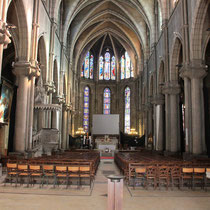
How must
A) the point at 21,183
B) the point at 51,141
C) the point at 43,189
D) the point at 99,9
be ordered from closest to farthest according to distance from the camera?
the point at 43,189 < the point at 21,183 < the point at 51,141 < the point at 99,9

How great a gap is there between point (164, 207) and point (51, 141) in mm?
12544

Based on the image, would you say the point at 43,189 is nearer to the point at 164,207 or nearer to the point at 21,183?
the point at 21,183

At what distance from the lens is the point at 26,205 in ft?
22.2

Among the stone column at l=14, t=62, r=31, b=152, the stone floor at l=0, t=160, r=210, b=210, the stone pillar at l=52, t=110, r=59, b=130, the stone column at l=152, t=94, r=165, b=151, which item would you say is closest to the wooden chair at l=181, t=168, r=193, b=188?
the stone floor at l=0, t=160, r=210, b=210

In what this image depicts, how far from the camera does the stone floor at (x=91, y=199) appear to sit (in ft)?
22.3

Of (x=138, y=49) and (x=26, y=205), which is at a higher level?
(x=138, y=49)

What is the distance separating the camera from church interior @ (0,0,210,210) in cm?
910

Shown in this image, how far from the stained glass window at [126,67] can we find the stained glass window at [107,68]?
187 centimetres

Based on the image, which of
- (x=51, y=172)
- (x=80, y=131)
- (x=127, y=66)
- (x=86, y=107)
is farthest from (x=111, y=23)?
(x=51, y=172)

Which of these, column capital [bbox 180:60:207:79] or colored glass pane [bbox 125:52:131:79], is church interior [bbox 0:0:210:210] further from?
colored glass pane [bbox 125:52:131:79]

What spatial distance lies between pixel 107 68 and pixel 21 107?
1359 inches

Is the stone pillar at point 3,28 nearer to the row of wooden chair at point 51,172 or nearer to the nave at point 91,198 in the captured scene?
the row of wooden chair at point 51,172

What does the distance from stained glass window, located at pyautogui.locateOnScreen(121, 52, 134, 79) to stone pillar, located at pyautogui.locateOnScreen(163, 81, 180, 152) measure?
25.4 m

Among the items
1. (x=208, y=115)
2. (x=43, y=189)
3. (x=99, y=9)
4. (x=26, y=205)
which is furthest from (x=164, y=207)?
(x=99, y=9)
